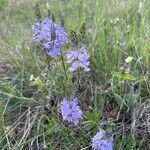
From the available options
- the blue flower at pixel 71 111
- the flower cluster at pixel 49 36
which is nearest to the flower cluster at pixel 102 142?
the blue flower at pixel 71 111

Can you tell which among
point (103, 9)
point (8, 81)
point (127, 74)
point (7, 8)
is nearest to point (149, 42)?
point (127, 74)

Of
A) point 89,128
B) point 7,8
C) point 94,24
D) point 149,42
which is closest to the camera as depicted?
point 89,128

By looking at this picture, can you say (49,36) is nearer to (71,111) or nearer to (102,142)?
(71,111)

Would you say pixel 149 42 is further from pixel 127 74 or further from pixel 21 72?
pixel 21 72

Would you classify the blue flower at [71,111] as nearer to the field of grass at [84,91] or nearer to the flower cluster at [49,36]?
the field of grass at [84,91]

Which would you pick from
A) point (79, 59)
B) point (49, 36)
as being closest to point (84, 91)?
point (79, 59)

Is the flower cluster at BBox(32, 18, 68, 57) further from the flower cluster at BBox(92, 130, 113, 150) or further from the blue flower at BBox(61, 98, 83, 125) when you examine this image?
the flower cluster at BBox(92, 130, 113, 150)

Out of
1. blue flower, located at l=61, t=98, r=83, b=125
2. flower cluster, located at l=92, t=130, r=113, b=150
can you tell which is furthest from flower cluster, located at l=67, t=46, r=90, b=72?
flower cluster, located at l=92, t=130, r=113, b=150
